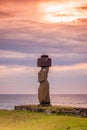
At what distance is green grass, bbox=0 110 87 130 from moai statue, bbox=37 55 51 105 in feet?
17.5

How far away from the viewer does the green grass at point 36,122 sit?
95.5 feet

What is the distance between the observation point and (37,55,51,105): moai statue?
42938mm

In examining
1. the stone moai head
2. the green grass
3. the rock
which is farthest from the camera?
the rock

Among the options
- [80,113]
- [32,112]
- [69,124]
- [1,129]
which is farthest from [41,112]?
[1,129]

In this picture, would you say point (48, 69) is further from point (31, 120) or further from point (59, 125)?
point (59, 125)

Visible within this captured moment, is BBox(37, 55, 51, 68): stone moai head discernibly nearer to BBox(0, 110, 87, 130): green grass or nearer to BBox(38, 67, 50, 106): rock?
BBox(38, 67, 50, 106): rock

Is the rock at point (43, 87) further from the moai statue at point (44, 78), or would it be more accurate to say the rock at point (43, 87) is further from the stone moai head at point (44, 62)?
the stone moai head at point (44, 62)

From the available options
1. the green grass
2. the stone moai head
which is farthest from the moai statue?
the green grass

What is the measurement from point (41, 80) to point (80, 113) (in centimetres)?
622

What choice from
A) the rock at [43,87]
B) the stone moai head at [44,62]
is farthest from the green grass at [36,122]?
the stone moai head at [44,62]

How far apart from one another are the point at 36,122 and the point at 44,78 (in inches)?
437

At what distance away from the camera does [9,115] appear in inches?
1460

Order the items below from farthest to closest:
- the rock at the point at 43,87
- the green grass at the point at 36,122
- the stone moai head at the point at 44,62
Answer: the rock at the point at 43,87, the stone moai head at the point at 44,62, the green grass at the point at 36,122

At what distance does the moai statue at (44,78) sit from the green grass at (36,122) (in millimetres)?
5330
